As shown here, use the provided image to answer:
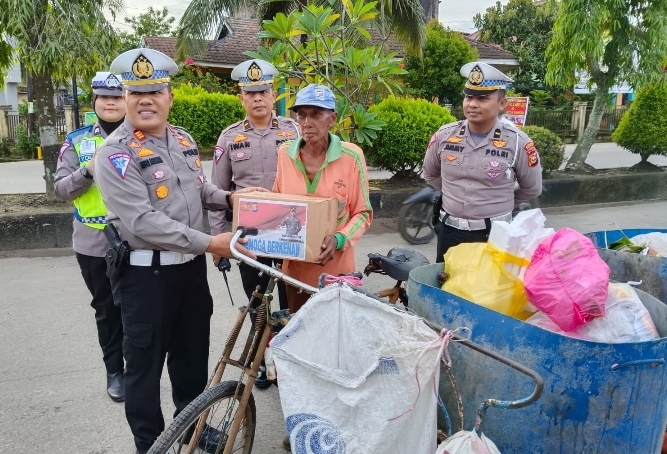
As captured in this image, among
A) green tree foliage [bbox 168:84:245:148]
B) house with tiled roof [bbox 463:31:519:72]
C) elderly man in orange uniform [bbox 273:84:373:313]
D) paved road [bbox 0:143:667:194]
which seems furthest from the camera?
house with tiled roof [bbox 463:31:519:72]

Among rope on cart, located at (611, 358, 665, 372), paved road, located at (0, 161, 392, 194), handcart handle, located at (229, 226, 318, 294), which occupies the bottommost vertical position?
paved road, located at (0, 161, 392, 194)

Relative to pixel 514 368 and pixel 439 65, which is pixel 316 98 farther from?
pixel 439 65

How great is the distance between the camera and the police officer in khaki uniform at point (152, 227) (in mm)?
2307

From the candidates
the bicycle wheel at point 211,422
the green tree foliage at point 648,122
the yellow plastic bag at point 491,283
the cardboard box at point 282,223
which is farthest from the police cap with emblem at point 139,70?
the green tree foliage at point 648,122

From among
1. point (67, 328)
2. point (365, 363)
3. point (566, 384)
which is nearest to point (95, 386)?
point (67, 328)

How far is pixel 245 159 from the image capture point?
3.68m

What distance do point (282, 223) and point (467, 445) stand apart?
1.06 m

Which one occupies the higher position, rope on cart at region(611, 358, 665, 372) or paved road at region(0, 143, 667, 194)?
rope on cart at region(611, 358, 665, 372)

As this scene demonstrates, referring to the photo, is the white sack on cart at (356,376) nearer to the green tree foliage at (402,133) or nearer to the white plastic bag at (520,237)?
the white plastic bag at (520,237)

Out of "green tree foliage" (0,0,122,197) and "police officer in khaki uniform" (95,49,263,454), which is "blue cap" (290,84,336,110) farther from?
"green tree foliage" (0,0,122,197)

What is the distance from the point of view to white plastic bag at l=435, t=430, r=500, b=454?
5.60 ft

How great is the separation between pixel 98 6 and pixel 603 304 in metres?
7.05

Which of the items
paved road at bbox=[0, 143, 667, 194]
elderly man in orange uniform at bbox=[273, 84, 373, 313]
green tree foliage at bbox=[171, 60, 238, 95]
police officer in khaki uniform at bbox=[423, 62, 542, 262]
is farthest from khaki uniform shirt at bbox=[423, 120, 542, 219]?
green tree foliage at bbox=[171, 60, 238, 95]

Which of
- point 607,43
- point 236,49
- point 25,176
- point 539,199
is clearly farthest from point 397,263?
point 236,49
